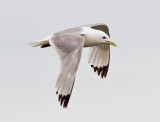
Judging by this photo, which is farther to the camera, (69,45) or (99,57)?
(99,57)

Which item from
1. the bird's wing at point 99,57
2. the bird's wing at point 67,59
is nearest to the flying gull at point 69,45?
the bird's wing at point 67,59

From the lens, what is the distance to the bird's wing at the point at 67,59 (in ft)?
45.0

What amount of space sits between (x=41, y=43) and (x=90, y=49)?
9.97ft

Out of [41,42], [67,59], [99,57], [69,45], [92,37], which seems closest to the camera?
[67,59]

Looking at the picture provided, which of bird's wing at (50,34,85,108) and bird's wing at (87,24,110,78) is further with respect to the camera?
bird's wing at (87,24,110,78)

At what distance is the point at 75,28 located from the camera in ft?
54.3

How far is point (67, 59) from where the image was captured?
14555mm

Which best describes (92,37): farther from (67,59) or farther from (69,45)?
(67,59)

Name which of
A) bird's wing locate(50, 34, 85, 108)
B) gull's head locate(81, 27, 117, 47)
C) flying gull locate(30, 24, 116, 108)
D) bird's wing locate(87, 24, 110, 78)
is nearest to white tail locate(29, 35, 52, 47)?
flying gull locate(30, 24, 116, 108)

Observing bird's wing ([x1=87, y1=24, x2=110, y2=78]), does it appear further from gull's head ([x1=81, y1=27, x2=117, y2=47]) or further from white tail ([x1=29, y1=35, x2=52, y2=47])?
white tail ([x1=29, y1=35, x2=52, y2=47])

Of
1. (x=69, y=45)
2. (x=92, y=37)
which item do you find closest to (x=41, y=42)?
→ (x=92, y=37)

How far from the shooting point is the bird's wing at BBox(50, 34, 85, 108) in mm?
13727

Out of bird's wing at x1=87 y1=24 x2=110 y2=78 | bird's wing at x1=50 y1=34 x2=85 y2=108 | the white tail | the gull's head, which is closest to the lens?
bird's wing at x1=50 y1=34 x2=85 y2=108

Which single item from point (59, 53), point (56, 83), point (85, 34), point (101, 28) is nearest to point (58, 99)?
point (56, 83)
